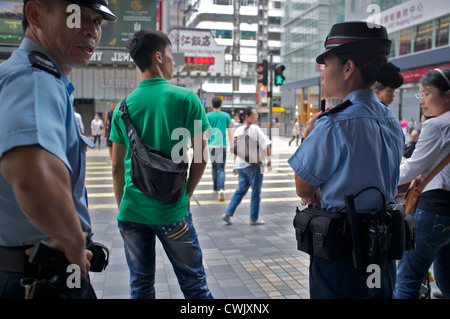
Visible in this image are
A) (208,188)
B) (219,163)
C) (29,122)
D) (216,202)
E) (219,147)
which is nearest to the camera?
(29,122)

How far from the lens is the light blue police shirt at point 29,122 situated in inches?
51.2

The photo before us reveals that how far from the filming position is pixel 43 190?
1309 millimetres

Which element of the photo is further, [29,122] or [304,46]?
[304,46]

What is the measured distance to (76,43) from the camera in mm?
1664

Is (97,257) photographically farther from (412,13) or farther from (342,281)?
(412,13)

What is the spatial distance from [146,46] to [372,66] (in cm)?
151

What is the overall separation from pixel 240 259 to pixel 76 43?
3.84m

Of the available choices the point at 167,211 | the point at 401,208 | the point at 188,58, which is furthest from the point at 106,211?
the point at 188,58

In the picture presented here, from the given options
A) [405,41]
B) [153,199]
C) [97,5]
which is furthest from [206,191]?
[405,41]

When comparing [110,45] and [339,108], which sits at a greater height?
[110,45]

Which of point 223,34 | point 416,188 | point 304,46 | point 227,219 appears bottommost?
point 227,219
